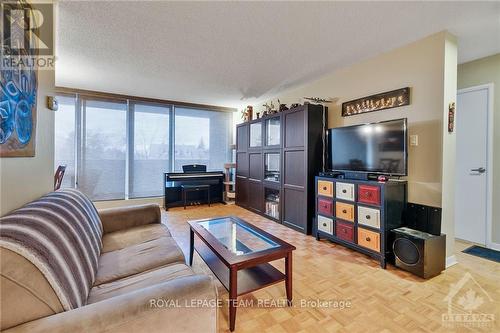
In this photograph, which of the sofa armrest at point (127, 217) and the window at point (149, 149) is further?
the window at point (149, 149)

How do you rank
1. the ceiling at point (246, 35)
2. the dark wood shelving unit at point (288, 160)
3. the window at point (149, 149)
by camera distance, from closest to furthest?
the ceiling at point (246, 35)
the dark wood shelving unit at point (288, 160)
the window at point (149, 149)

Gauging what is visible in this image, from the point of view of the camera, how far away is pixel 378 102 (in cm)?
278

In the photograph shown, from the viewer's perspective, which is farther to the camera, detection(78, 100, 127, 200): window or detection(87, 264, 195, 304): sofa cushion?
detection(78, 100, 127, 200): window

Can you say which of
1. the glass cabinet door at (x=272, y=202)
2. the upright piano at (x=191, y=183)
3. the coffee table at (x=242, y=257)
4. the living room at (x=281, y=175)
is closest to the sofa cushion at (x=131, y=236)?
the living room at (x=281, y=175)

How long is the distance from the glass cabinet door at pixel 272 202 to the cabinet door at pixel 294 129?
94cm

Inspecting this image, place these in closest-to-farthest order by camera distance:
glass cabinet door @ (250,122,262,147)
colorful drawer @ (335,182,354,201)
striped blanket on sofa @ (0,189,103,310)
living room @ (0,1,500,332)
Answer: striped blanket on sofa @ (0,189,103,310) < living room @ (0,1,500,332) < colorful drawer @ (335,182,354,201) < glass cabinet door @ (250,122,262,147)

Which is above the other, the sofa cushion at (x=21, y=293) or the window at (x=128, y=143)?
the window at (x=128, y=143)

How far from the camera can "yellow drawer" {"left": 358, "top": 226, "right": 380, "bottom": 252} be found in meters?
2.36

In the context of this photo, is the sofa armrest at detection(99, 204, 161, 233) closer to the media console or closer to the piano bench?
the media console

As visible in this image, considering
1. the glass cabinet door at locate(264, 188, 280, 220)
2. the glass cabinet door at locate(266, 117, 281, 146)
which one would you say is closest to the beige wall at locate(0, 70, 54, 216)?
the glass cabinet door at locate(266, 117, 281, 146)

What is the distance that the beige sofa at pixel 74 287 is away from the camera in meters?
0.78

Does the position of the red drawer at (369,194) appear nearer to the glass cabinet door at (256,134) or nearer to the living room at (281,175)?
the living room at (281,175)

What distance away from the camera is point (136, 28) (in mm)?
2240

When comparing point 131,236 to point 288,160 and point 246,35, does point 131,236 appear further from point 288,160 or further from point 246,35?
point 288,160
